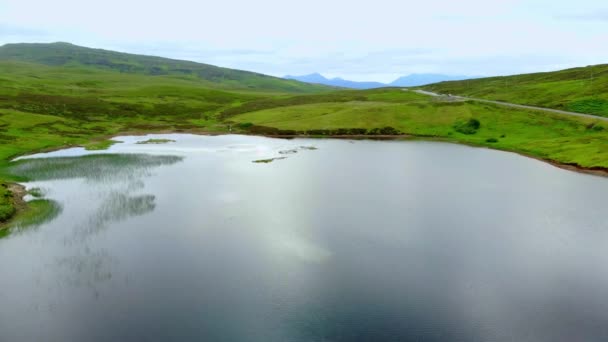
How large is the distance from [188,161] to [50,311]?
5907 cm

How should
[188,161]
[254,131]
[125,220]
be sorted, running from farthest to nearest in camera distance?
[254,131]
[188,161]
[125,220]

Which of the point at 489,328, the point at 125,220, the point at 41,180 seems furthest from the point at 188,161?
the point at 489,328

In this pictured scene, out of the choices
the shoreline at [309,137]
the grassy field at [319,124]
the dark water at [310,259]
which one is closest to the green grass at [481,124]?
the grassy field at [319,124]

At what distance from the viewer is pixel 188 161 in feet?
286

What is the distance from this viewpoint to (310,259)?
38.3 metres

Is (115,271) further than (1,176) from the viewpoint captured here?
No

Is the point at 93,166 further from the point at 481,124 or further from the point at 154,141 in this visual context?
the point at 481,124

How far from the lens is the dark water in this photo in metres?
28.4

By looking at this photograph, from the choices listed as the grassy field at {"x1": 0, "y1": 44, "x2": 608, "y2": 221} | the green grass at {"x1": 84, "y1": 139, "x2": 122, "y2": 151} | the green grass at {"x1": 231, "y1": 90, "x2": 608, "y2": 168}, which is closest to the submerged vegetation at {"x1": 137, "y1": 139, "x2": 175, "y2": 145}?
the green grass at {"x1": 84, "y1": 139, "x2": 122, "y2": 151}

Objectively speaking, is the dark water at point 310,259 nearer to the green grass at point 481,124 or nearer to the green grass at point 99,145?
the green grass at point 481,124

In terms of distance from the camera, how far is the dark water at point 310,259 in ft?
93.0

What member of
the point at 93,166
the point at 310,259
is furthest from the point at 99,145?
the point at 310,259

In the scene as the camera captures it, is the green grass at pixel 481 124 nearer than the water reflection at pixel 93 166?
No

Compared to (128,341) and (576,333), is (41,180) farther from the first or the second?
(576,333)
